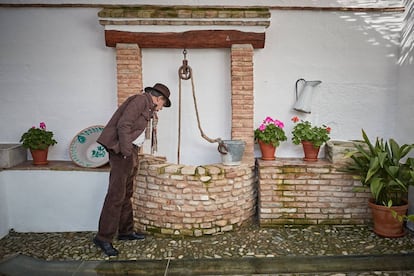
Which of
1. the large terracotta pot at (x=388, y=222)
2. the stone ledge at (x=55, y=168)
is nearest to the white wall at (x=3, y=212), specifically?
the stone ledge at (x=55, y=168)

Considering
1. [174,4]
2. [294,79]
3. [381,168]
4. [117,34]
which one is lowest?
[381,168]

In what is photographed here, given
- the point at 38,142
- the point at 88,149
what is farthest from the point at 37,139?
the point at 88,149

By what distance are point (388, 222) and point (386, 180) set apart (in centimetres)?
45

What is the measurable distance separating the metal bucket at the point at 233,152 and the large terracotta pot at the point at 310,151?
2.72 ft

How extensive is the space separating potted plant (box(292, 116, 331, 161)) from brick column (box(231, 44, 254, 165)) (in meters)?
0.57

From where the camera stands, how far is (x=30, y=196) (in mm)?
4035

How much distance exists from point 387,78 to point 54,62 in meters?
4.30

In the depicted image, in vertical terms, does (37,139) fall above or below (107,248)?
above

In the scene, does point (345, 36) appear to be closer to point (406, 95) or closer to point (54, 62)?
point (406, 95)

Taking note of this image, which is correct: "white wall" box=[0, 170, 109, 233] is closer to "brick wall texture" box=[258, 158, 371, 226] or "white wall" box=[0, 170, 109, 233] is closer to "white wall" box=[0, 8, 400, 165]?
"white wall" box=[0, 8, 400, 165]

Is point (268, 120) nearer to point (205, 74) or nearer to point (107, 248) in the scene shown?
point (205, 74)

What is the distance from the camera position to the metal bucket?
3.83 meters

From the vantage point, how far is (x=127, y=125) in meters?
3.17

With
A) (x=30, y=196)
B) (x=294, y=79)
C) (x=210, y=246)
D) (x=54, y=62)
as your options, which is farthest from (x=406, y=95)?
(x=30, y=196)
